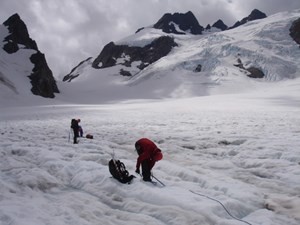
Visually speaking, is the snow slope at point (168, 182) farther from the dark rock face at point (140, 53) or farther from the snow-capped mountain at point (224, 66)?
the dark rock face at point (140, 53)

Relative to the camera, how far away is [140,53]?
138875mm

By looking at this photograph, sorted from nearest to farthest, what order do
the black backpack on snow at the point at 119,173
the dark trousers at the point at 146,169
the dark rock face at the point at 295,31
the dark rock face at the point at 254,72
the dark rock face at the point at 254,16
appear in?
the black backpack on snow at the point at 119,173, the dark trousers at the point at 146,169, the dark rock face at the point at 254,72, the dark rock face at the point at 295,31, the dark rock face at the point at 254,16

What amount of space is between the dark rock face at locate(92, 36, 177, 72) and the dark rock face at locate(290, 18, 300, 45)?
160ft

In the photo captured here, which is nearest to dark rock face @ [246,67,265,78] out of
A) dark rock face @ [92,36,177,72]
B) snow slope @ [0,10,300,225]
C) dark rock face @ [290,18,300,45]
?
dark rock face @ [290,18,300,45]

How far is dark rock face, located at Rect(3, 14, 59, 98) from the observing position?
78.6m

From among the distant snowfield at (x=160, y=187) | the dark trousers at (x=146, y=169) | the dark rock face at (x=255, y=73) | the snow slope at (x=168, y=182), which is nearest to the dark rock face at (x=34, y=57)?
the dark rock face at (x=255, y=73)

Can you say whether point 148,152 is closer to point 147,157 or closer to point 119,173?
point 147,157

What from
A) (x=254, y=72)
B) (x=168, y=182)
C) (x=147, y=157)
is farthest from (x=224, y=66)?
(x=147, y=157)

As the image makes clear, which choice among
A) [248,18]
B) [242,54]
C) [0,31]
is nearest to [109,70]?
[0,31]

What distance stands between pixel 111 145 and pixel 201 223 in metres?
9.07

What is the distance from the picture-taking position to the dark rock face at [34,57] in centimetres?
7856

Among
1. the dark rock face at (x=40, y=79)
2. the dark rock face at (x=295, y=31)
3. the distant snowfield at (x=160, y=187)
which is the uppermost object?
the dark rock face at (x=295, y=31)

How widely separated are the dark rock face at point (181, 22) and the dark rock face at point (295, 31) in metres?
87.4

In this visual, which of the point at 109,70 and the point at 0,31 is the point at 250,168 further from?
the point at 109,70
